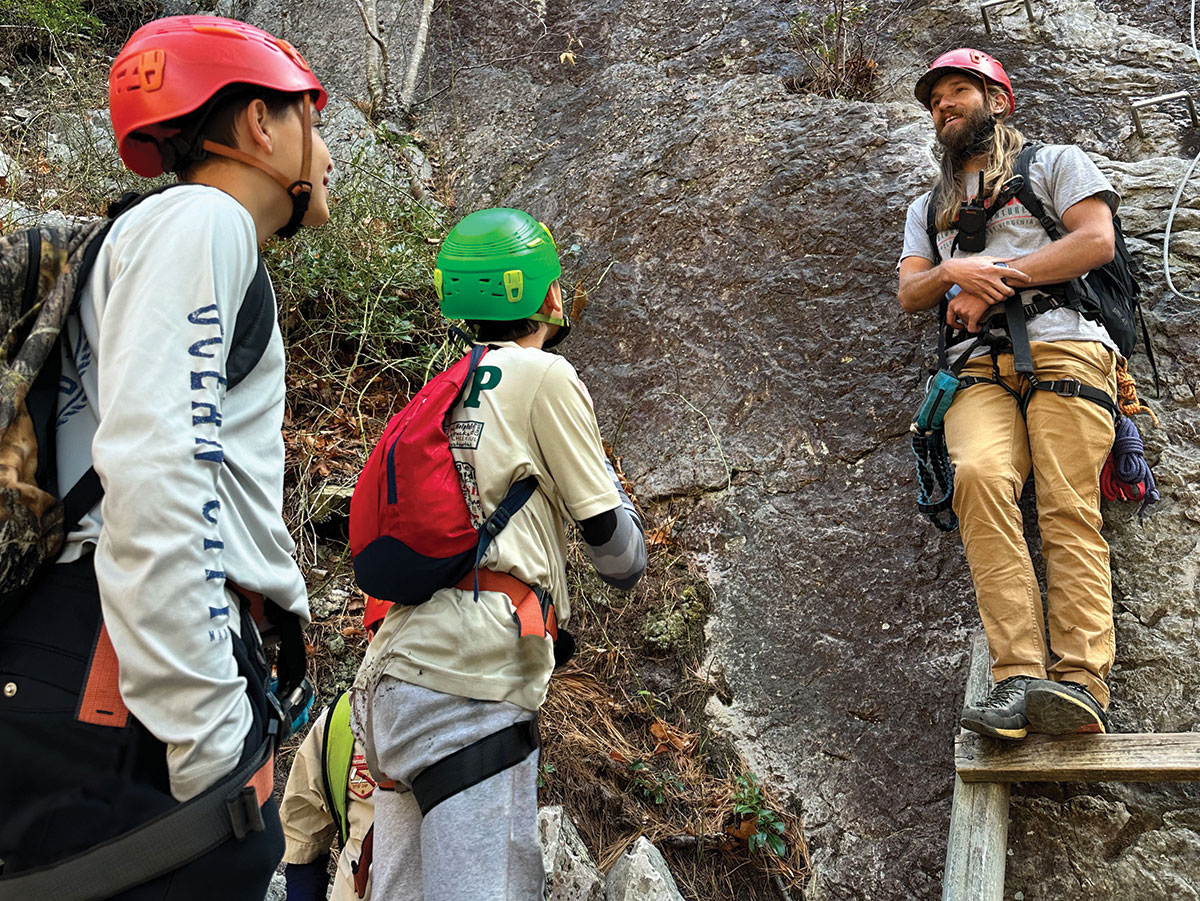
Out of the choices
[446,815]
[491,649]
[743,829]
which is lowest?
[743,829]

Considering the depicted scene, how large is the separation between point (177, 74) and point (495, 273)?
1.01 metres

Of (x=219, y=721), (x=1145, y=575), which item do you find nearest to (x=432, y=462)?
(x=219, y=721)

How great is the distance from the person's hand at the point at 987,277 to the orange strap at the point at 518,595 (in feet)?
7.93

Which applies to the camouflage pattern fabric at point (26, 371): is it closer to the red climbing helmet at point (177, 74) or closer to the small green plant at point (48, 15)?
the red climbing helmet at point (177, 74)

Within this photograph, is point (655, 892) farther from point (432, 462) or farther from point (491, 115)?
point (491, 115)

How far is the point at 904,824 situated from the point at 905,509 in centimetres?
138

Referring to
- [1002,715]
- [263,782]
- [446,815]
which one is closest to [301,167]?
[263,782]

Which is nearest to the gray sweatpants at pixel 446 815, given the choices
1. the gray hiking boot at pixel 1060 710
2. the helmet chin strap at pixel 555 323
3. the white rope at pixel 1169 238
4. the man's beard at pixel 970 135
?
the helmet chin strap at pixel 555 323

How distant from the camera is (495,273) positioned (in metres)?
2.77

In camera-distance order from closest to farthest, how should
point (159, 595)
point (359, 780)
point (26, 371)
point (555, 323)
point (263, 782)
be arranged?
point (159, 595)
point (26, 371)
point (263, 782)
point (555, 323)
point (359, 780)

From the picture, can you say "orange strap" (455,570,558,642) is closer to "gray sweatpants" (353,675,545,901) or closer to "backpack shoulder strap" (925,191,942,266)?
"gray sweatpants" (353,675,545,901)

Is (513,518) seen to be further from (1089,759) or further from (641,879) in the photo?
(1089,759)

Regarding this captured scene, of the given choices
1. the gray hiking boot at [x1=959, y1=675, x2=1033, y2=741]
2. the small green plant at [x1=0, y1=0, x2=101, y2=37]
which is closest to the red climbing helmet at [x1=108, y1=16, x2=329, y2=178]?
the gray hiking boot at [x1=959, y1=675, x2=1033, y2=741]

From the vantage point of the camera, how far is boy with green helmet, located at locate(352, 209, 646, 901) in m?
2.23
